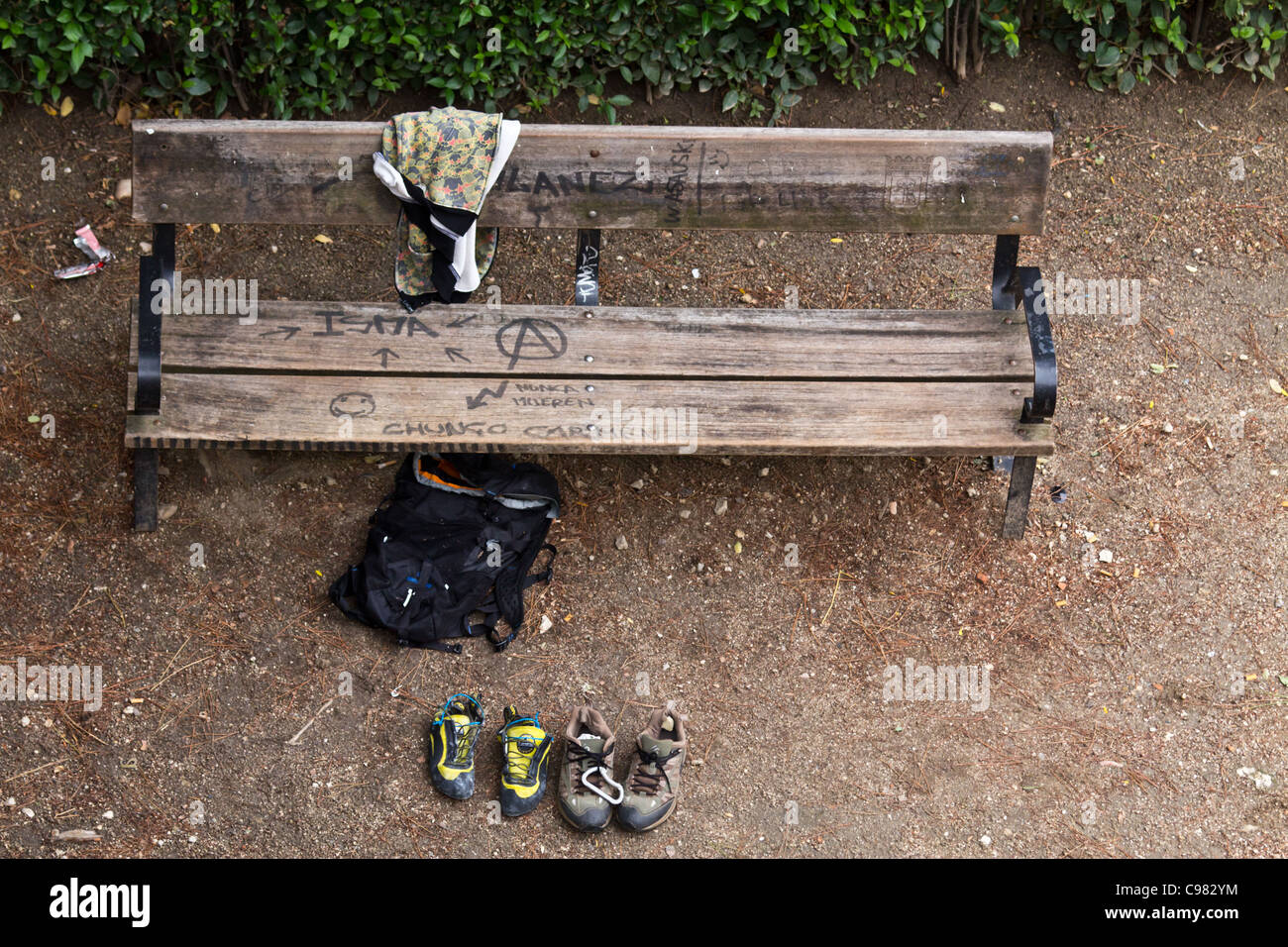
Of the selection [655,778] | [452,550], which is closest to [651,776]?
[655,778]

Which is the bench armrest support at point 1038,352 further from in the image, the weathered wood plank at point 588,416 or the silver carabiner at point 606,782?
the silver carabiner at point 606,782

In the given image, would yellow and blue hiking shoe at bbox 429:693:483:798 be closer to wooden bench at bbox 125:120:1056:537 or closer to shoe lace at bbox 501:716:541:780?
shoe lace at bbox 501:716:541:780

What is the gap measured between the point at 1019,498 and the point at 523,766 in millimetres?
1973

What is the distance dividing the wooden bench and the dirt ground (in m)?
0.58

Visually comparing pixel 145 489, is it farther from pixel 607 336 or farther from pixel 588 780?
pixel 588 780

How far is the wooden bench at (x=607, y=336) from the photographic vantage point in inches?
149

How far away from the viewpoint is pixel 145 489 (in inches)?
164

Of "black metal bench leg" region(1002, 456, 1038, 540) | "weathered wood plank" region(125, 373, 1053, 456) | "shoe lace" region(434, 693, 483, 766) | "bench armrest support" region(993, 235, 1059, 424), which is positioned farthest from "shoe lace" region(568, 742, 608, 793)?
"bench armrest support" region(993, 235, 1059, 424)

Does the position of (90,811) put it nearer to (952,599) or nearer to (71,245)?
(71,245)

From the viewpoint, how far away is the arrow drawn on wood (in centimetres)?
388

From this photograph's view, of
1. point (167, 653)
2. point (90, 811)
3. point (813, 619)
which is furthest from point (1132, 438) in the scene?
point (90, 811)

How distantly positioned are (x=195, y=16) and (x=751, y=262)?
2.24 m

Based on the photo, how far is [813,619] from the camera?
4.27 metres

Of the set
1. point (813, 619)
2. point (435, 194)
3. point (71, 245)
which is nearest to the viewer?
point (435, 194)
